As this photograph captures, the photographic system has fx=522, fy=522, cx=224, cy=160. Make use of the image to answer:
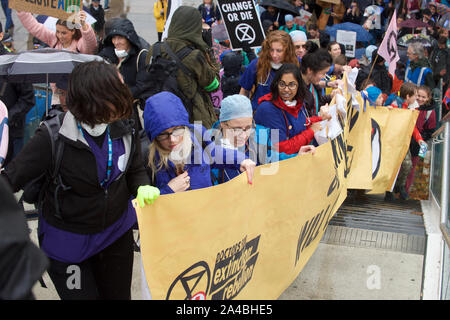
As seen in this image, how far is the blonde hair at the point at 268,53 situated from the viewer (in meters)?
5.23

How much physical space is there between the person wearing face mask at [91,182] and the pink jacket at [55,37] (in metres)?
2.81

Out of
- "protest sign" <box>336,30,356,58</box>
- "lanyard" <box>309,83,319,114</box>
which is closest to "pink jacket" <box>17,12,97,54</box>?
"lanyard" <box>309,83,319,114</box>

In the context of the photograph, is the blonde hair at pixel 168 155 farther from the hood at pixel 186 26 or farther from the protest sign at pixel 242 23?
the protest sign at pixel 242 23

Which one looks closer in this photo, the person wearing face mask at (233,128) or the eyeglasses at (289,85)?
the person wearing face mask at (233,128)

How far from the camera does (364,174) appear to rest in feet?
19.9

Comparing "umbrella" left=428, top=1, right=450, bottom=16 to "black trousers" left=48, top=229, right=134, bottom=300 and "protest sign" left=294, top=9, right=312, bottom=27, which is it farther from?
"black trousers" left=48, top=229, right=134, bottom=300

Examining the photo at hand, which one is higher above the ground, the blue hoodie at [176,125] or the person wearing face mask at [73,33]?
the person wearing face mask at [73,33]

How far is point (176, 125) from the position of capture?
2926 millimetres

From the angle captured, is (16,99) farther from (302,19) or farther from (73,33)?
(302,19)

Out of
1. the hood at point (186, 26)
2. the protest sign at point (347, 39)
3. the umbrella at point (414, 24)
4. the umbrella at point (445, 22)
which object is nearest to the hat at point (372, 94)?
the hood at point (186, 26)

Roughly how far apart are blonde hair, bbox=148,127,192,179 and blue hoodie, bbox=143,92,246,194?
0.03 m

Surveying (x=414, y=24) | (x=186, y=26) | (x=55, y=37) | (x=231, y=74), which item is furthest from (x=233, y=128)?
(x=414, y=24)

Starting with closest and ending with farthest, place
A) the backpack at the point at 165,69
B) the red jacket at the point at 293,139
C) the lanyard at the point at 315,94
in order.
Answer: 1. the red jacket at the point at 293,139
2. the backpack at the point at 165,69
3. the lanyard at the point at 315,94
